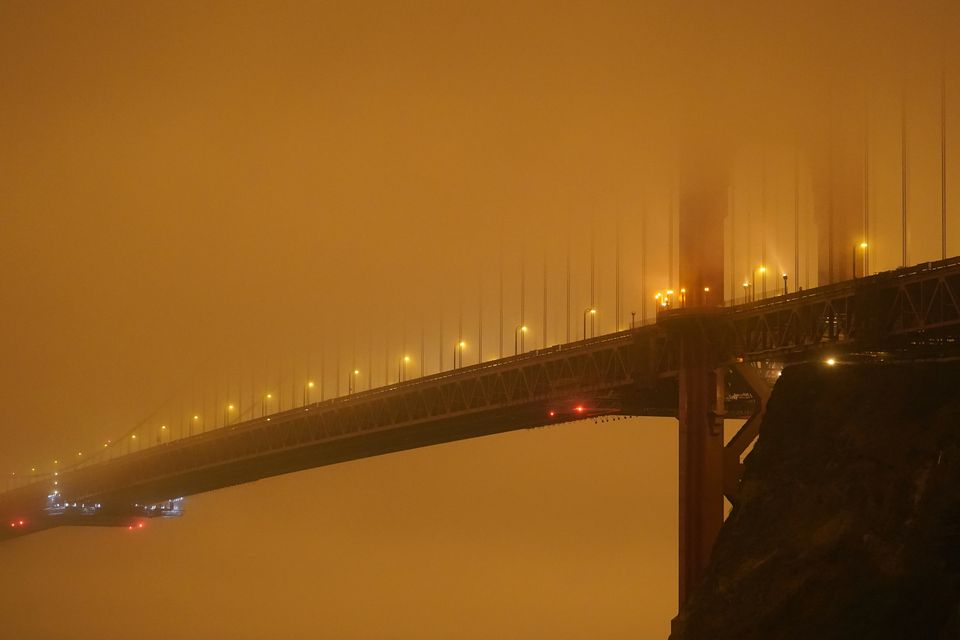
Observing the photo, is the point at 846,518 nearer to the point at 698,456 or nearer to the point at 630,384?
the point at 698,456

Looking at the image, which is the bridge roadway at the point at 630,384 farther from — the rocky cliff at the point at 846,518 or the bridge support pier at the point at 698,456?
the rocky cliff at the point at 846,518

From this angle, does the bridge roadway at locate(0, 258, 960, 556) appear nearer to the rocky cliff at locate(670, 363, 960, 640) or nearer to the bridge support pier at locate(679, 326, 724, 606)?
the bridge support pier at locate(679, 326, 724, 606)

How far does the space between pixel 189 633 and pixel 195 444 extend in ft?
34.7

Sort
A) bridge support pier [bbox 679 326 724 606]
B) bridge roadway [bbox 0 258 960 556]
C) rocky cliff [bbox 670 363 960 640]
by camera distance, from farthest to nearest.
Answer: bridge support pier [bbox 679 326 724 606]
bridge roadway [bbox 0 258 960 556]
rocky cliff [bbox 670 363 960 640]

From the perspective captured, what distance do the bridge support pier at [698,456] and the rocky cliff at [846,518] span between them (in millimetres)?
6281

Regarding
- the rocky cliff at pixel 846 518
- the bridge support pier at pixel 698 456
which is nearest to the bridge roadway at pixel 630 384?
the bridge support pier at pixel 698 456

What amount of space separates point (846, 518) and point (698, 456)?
13422 millimetres

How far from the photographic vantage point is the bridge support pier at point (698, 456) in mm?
43781

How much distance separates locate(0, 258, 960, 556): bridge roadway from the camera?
39.0 meters

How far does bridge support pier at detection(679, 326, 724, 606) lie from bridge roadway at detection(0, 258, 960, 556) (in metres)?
0.06

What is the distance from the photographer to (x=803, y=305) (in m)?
42.3

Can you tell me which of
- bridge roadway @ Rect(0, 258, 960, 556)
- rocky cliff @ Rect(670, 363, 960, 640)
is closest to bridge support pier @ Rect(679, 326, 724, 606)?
bridge roadway @ Rect(0, 258, 960, 556)

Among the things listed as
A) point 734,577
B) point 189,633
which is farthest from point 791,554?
point 189,633

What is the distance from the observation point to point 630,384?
49.4 m
